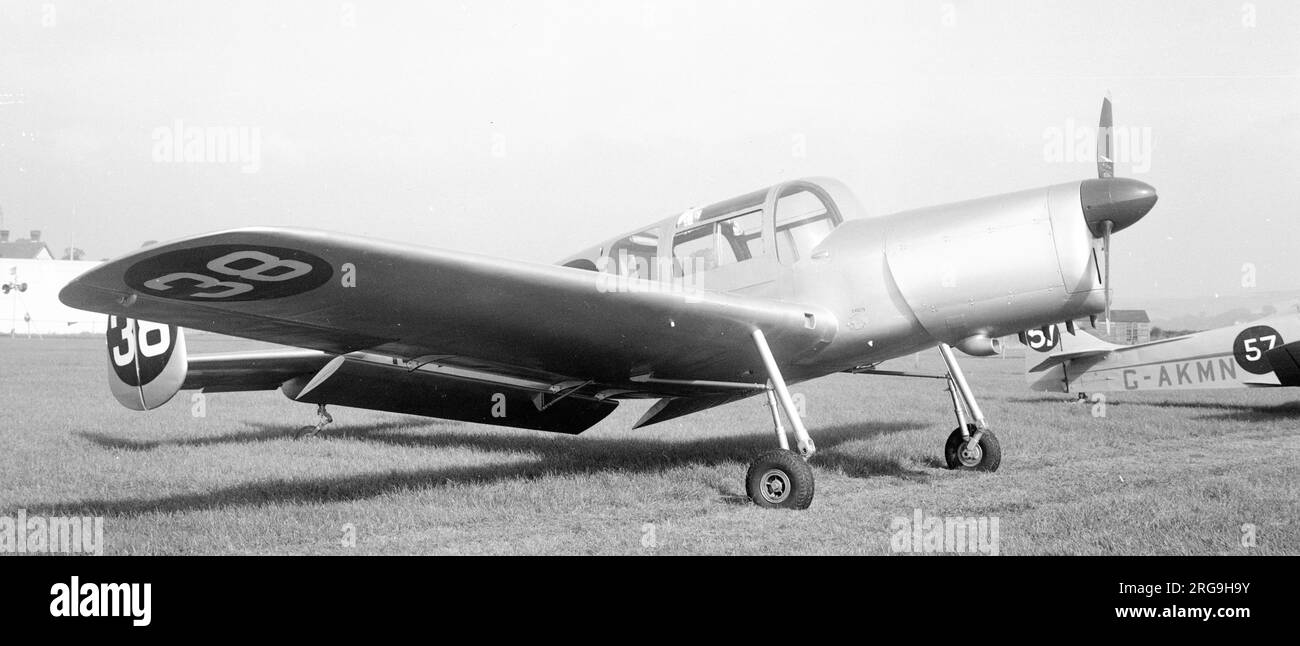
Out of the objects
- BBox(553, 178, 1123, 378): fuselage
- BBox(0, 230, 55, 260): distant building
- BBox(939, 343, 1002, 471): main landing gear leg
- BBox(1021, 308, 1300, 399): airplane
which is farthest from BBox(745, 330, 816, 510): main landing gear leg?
BBox(0, 230, 55, 260): distant building

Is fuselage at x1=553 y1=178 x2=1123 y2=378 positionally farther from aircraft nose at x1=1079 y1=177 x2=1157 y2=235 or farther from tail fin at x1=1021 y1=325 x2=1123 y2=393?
tail fin at x1=1021 y1=325 x2=1123 y2=393

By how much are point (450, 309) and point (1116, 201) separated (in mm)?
4115

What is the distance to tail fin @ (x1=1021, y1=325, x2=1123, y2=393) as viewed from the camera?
1368cm

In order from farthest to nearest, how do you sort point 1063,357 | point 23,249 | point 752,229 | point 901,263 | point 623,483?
1. point 23,249
2. point 1063,357
3. point 752,229
4. point 623,483
5. point 901,263

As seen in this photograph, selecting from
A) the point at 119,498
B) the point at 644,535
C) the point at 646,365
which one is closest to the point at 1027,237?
the point at 646,365

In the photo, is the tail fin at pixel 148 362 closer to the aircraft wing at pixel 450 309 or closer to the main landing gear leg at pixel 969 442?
the aircraft wing at pixel 450 309

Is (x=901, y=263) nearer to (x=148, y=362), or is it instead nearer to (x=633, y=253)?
(x=633, y=253)

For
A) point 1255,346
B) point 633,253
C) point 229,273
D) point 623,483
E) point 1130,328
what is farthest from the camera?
point 1130,328

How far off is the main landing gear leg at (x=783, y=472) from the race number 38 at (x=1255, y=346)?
9933 millimetres

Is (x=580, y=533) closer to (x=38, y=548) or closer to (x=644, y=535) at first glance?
(x=644, y=535)

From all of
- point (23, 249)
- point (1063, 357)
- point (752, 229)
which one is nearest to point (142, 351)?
point (752, 229)

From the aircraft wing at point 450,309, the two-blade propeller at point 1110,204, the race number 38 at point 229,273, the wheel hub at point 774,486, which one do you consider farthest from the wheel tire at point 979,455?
the race number 38 at point 229,273

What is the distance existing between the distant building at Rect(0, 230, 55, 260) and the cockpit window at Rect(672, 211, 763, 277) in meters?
88.3

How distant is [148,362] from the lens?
758 cm
